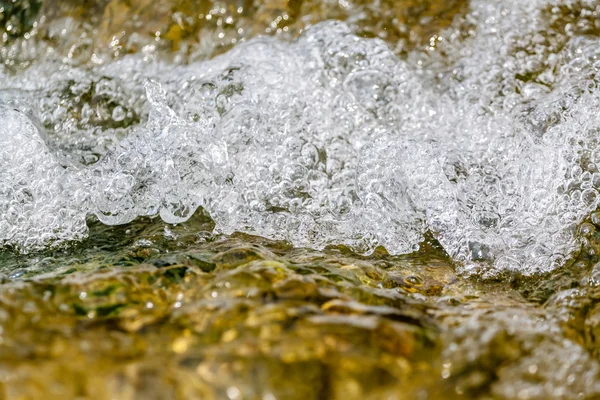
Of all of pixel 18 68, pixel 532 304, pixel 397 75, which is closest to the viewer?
pixel 532 304

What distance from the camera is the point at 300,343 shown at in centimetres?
113

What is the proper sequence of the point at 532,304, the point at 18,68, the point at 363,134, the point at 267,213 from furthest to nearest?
1. the point at 18,68
2. the point at 363,134
3. the point at 267,213
4. the point at 532,304

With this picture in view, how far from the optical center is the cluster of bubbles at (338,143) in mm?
2033

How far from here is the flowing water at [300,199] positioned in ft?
3.73

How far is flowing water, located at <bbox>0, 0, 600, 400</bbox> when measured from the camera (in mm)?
1136

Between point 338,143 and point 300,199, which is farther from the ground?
point 338,143

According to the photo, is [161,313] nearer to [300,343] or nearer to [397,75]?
[300,343]

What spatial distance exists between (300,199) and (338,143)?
324 mm

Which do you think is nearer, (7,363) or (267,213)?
(7,363)

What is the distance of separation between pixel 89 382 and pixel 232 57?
1905mm

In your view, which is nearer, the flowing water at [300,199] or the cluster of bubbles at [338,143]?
the flowing water at [300,199]

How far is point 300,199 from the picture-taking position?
2.20 meters

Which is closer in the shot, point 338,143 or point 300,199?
point 300,199

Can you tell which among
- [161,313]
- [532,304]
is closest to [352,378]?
[161,313]
